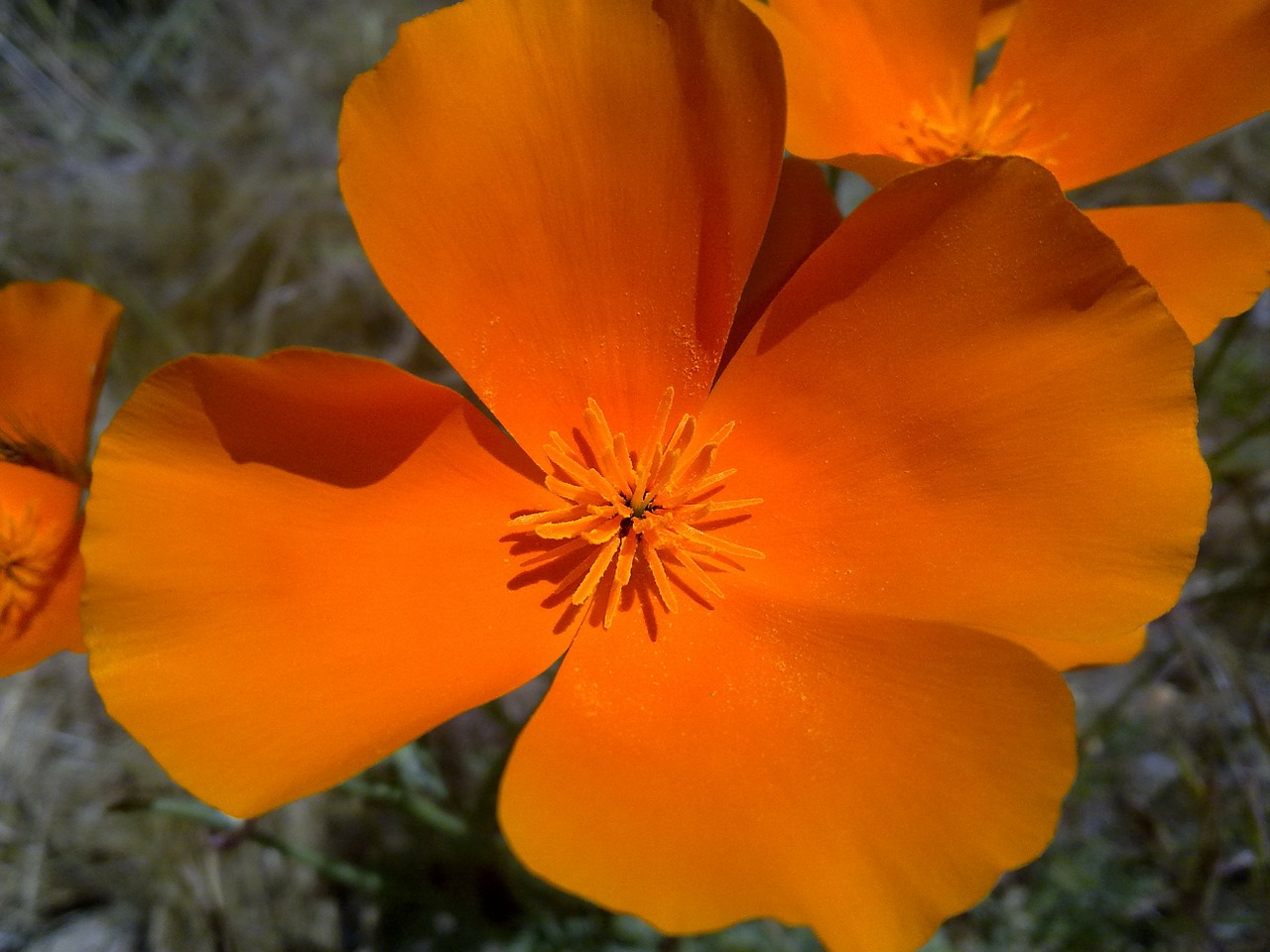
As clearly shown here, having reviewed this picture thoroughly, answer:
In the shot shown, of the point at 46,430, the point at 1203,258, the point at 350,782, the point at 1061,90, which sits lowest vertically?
the point at 350,782

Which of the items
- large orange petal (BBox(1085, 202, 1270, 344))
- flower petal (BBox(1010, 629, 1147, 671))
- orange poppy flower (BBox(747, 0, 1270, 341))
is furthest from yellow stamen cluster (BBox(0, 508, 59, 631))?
large orange petal (BBox(1085, 202, 1270, 344))

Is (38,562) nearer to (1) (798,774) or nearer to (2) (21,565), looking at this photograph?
(2) (21,565)

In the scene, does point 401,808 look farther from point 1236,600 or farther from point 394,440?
point 1236,600

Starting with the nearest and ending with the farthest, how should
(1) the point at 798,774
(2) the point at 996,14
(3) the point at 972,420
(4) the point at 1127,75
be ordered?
1. (1) the point at 798,774
2. (3) the point at 972,420
3. (4) the point at 1127,75
4. (2) the point at 996,14

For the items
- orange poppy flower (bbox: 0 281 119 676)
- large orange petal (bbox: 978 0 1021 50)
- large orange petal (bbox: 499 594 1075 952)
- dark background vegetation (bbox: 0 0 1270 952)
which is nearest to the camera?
large orange petal (bbox: 499 594 1075 952)

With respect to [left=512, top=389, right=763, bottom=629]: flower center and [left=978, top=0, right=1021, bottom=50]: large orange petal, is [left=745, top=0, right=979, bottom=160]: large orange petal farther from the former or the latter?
[left=512, top=389, right=763, bottom=629]: flower center

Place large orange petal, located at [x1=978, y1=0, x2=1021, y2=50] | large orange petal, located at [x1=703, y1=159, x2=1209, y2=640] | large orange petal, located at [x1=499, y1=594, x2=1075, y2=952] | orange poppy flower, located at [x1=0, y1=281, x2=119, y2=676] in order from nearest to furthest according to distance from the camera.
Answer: large orange petal, located at [x1=499, y1=594, x2=1075, y2=952] → large orange petal, located at [x1=703, y1=159, x2=1209, y2=640] → orange poppy flower, located at [x1=0, y1=281, x2=119, y2=676] → large orange petal, located at [x1=978, y1=0, x2=1021, y2=50]

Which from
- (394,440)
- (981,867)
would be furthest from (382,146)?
(981,867)

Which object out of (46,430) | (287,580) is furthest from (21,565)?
(287,580)
